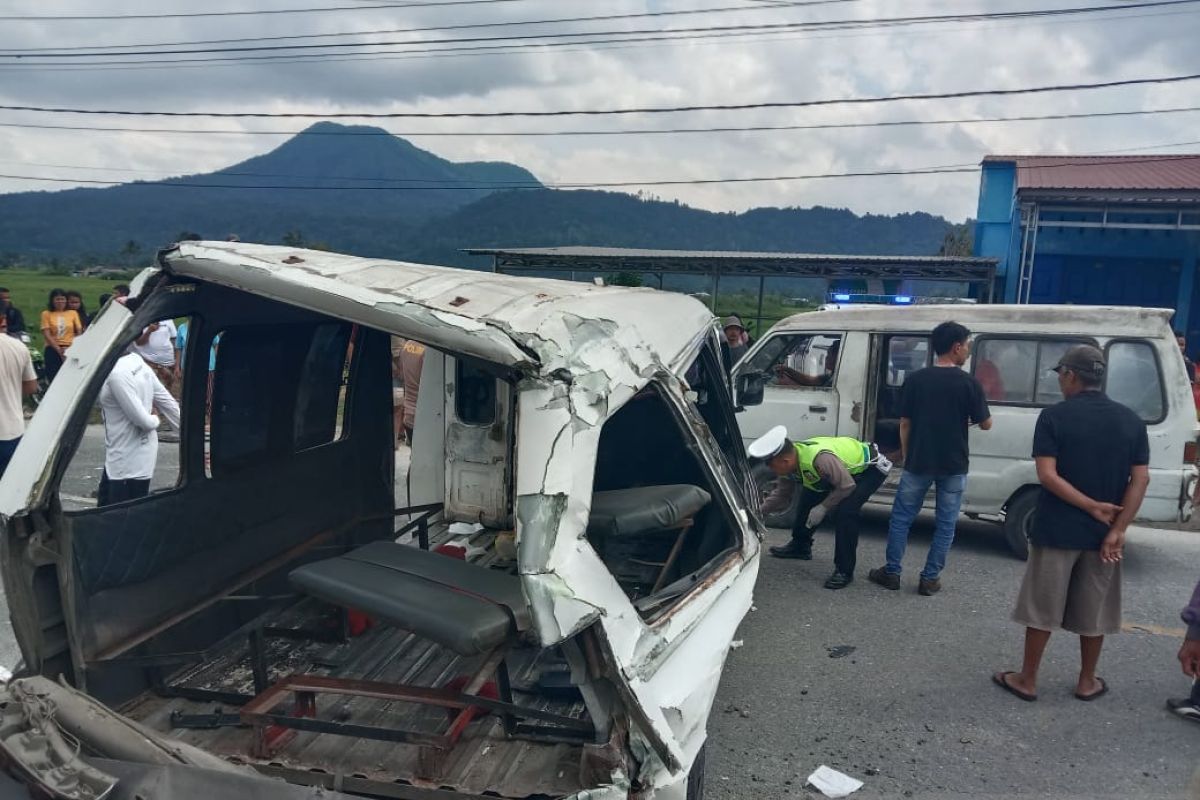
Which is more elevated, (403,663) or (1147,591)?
(403,663)

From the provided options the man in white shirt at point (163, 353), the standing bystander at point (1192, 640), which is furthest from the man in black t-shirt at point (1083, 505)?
the man in white shirt at point (163, 353)

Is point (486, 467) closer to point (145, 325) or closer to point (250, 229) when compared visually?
point (145, 325)

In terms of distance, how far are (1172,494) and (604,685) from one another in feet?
19.7

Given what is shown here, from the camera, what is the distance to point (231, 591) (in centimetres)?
384

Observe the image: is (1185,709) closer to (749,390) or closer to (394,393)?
(749,390)

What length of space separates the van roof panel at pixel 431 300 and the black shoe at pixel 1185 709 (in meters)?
3.34

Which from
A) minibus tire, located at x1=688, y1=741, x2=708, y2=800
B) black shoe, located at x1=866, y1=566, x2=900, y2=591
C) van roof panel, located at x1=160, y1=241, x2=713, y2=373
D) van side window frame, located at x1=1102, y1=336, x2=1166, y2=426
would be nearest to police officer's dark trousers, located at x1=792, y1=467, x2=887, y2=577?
black shoe, located at x1=866, y1=566, x2=900, y2=591

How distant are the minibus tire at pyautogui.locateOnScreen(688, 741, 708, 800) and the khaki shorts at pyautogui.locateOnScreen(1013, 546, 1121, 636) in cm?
216

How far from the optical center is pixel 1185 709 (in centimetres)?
434

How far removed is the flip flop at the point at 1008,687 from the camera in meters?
4.51

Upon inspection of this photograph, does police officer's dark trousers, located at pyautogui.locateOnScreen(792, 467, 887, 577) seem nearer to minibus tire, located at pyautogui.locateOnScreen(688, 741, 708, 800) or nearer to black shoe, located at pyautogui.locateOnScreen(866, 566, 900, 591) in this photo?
black shoe, located at pyautogui.locateOnScreen(866, 566, 900, 591)

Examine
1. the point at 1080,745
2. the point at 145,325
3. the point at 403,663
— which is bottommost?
the point at 1080,745

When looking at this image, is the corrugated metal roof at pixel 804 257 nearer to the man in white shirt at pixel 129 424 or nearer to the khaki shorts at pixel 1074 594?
the khaki shorts at pixel 1074 594

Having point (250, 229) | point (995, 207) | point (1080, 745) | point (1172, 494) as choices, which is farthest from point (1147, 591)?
point (250, 229)
